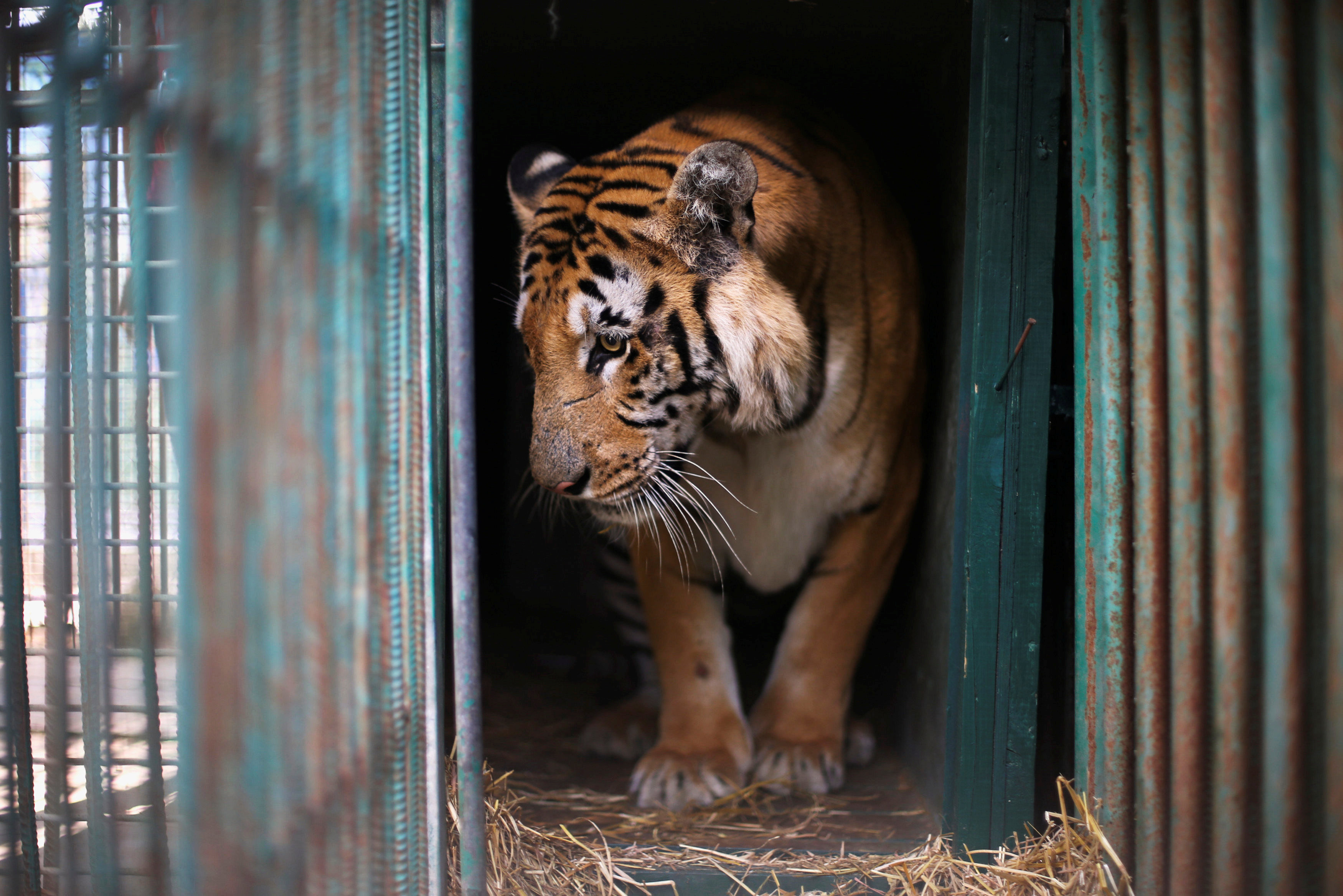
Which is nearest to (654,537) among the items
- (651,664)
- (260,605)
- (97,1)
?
(651,664)

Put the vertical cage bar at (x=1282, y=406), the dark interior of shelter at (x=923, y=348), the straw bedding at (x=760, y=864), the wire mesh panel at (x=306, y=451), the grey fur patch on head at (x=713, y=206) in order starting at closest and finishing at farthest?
the wire mesh panel at (x=306, y=451)
the vertical cage bar at (x=1282, y=406)
the straw bedding at (x=760, y=864)
the grey fur patch on head at (x=713, y=206)
the dark interior of shelter at (x=923, y=348)

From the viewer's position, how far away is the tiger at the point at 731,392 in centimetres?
150

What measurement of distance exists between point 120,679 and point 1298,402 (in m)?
2.03

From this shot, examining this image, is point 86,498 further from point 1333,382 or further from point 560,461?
point 1333,382

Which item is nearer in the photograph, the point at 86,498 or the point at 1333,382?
the point at 1333,382

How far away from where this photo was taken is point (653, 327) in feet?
4.91

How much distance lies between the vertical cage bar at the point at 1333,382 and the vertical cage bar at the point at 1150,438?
19cm

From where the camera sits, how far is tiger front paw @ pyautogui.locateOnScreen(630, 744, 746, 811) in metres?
1.70

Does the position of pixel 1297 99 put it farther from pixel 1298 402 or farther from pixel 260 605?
pixel 260 605

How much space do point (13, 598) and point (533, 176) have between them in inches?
49.0

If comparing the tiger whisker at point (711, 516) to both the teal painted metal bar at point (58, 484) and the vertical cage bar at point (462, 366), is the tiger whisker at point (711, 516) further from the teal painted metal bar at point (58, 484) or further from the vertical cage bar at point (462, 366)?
the teal painted metal bar at point (58, 484)

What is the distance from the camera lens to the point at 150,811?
820 millimetres

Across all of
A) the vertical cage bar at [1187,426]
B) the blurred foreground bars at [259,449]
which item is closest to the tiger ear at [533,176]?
the blurred foreground bars at [259,449]

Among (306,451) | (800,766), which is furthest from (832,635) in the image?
(306,451)
